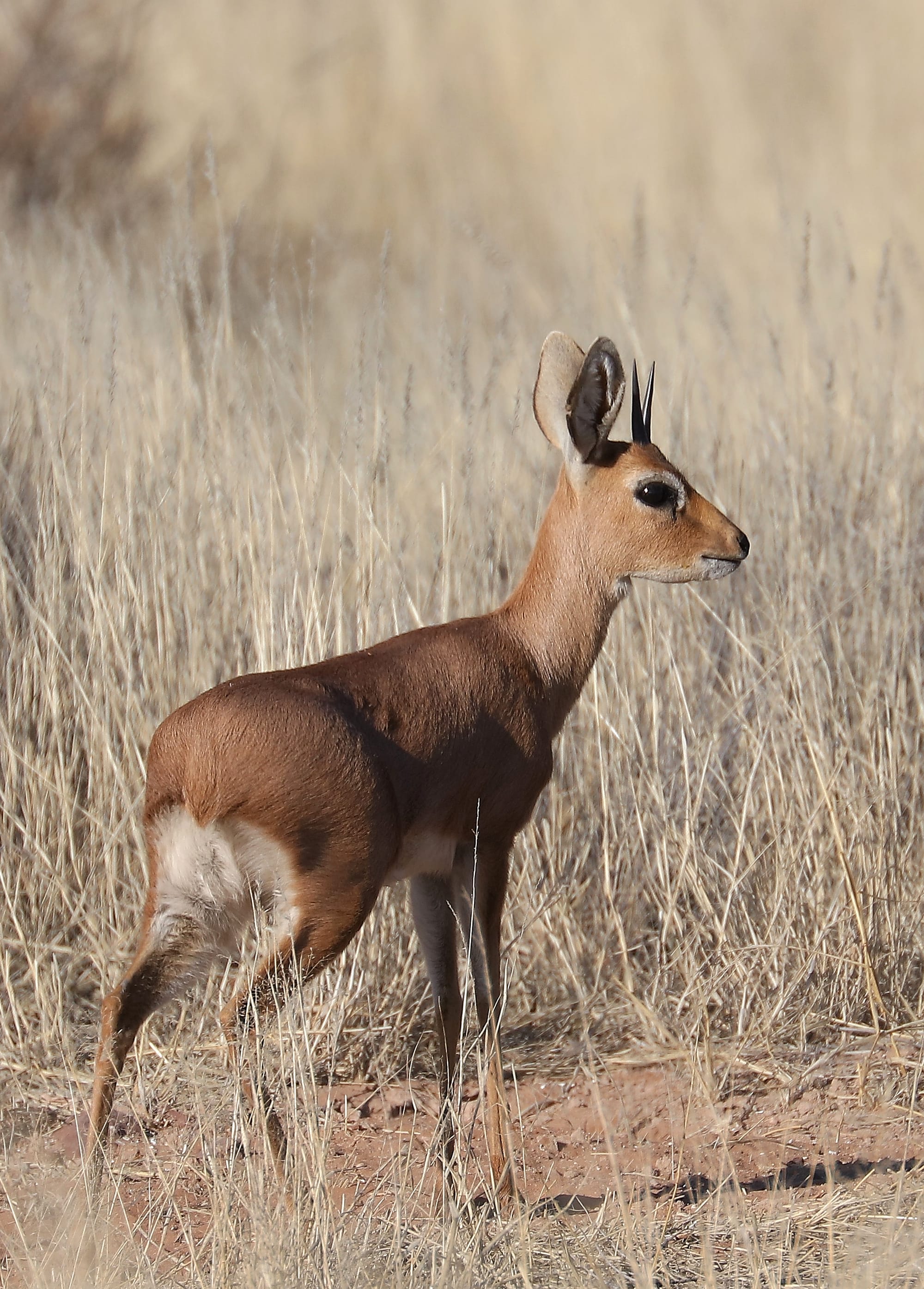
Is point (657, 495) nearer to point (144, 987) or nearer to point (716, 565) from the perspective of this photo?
point (716, 565)

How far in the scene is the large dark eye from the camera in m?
3.68

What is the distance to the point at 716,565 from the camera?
366 cm

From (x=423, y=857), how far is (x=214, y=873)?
53cm

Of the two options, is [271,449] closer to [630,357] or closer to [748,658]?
[748,658]

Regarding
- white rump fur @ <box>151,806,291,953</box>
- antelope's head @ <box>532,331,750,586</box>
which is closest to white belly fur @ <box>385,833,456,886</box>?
white rump fur @ <box>151,806,291,953</box>

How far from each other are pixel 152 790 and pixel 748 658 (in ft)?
7.94

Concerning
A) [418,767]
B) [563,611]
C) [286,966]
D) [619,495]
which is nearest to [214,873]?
[286,966]

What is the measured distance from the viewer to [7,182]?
42.9ft

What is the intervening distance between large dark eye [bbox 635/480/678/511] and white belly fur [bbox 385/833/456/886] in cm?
97

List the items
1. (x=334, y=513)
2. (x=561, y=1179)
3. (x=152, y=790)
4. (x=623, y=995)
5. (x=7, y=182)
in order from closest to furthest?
(x=152, y=790) < (x=561, y=1179) < (x=623, y=995) < (x=334, y=513) < (x=7, y=182)

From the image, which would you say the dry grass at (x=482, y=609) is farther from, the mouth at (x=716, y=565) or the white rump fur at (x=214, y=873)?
the mouth at (x=716, y=565)

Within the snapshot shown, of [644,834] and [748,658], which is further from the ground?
[748,658]

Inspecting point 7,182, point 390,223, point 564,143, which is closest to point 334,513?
point 7,182

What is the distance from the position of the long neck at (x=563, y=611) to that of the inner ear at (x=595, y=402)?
0.50 feet
